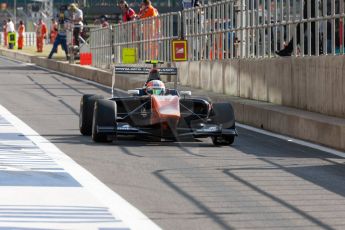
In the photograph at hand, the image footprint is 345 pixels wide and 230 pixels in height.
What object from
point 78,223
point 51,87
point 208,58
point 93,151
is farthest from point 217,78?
point 78,223

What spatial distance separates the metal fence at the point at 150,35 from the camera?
32.0 m

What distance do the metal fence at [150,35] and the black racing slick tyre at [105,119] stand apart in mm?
14238

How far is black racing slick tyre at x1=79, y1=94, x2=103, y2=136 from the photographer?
57.3 feet

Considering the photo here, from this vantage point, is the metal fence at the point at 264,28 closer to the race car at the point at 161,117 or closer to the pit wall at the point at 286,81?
the pit wall at the point at 286,81

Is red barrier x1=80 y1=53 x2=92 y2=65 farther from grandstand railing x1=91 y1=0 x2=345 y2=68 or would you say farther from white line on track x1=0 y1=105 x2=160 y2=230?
white line on track x1=0 y1=105 x2=160 y2=230

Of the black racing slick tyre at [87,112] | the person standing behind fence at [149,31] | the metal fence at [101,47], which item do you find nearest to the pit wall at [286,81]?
the black racing slick tyre at [87,112]

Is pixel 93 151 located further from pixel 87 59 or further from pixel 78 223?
pixel 87 59

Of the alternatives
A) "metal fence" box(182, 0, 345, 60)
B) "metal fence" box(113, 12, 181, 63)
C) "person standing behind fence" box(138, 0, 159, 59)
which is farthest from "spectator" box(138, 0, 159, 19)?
"metal fence" box(182, 0, 345, 60)

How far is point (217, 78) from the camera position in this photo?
25719 millimetres

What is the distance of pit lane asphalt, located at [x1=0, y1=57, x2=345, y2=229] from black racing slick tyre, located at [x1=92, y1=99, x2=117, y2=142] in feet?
0.53

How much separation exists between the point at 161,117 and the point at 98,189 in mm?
4962

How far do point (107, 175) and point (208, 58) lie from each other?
15159 millimetres

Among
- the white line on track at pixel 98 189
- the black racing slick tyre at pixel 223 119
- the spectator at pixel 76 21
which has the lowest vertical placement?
the white line on track at pixel 98 189

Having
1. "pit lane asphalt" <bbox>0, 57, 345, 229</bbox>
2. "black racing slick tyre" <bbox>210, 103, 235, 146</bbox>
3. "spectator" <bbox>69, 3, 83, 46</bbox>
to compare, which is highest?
"spectator" <bbox>69, 3, 83, 46</bbox>
